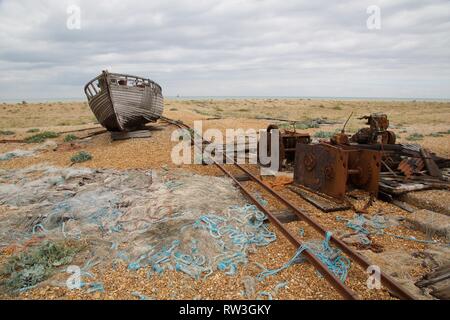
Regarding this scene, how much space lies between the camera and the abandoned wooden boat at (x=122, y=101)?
12.8 m

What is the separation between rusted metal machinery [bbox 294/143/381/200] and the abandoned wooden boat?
8.80 m

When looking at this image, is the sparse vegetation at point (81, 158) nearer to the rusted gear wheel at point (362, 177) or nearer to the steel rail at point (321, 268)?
the steel rail at point (321, 268)

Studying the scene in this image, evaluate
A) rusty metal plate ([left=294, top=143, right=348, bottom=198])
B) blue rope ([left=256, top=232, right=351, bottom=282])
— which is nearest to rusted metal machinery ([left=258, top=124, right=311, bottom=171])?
rusty metal plate ([left=294, top=143, right=348, bottom=198])

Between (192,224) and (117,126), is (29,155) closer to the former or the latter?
(117,126)

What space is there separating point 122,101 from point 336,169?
9974mm

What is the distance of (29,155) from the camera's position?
12.2 meters

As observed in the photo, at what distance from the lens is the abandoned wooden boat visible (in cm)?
1280

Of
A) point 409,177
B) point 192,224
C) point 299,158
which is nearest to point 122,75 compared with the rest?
point 299,158

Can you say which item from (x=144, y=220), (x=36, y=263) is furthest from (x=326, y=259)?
(x=36, y=263)

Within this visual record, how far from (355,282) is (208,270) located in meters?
1.72

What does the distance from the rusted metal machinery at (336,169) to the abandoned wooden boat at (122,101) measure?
28.9ft

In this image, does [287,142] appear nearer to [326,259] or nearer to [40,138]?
[326,259]

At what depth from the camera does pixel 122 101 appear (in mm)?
13156

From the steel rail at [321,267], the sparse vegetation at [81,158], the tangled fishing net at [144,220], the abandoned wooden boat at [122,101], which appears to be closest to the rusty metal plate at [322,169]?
the tangled fishing net at [144,220]
